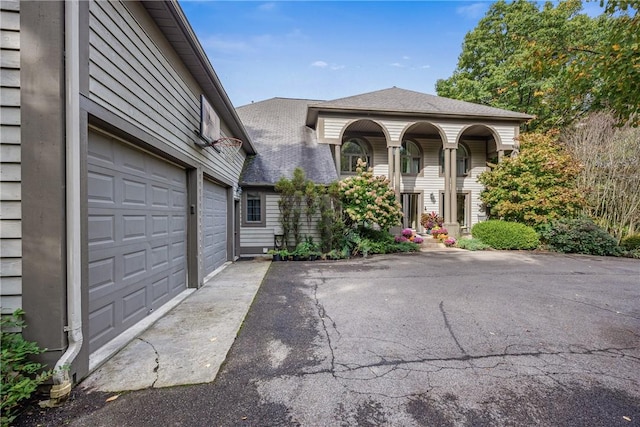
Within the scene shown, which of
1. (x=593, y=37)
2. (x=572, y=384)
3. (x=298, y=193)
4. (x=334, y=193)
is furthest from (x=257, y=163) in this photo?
(x=593, y=37)

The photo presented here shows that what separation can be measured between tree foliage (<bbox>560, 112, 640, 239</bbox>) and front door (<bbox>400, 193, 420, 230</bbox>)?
621 cm

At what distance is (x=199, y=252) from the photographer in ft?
17.0

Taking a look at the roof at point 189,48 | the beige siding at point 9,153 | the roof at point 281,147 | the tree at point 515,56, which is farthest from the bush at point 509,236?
the beige siding at point 9,153

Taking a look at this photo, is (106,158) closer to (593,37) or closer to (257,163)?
(257,163)

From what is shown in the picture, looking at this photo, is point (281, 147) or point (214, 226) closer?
point (214, 226)

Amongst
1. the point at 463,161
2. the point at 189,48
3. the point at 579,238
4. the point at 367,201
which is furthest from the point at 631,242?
the point at 189,48

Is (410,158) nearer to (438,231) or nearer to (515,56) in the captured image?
(438,231)

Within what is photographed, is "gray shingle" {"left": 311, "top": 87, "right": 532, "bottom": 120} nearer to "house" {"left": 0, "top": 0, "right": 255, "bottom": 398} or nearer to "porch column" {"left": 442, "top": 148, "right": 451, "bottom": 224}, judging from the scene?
"porch column" {"left": 442, "top": 148, "right": 451, "bottom": 224}

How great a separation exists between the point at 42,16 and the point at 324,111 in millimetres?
9854

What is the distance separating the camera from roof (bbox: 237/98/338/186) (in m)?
9.74

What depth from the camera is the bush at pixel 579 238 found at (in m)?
9.32

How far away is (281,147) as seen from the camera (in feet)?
37.1

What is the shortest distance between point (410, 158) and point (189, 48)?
11.6 m

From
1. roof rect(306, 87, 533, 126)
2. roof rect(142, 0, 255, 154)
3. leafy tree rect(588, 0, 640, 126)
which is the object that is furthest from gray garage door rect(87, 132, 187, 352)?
roof rect(306, 87, 533, 126)
